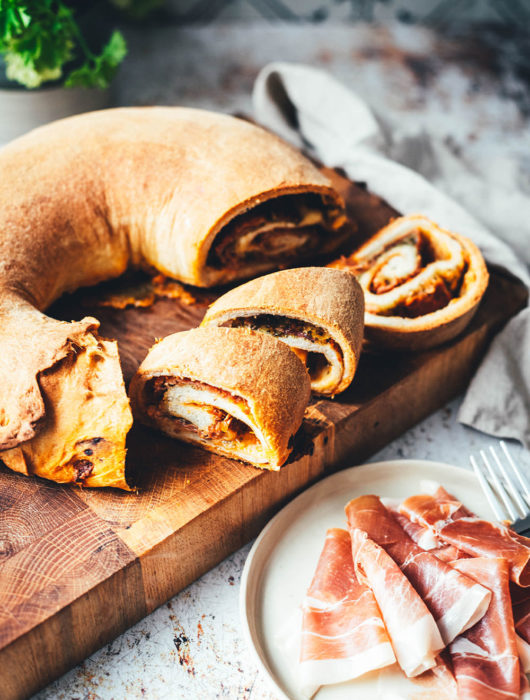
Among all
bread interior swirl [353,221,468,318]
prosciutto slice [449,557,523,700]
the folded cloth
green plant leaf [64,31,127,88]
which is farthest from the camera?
green plant leaf [64,31,127,88]

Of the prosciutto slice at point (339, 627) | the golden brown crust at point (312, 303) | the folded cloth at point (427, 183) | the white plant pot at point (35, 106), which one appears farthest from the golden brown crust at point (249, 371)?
the white plant pot at point (35, 106)

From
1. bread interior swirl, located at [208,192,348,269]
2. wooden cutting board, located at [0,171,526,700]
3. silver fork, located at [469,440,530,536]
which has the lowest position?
silver fork, located at [469,440,530,536]

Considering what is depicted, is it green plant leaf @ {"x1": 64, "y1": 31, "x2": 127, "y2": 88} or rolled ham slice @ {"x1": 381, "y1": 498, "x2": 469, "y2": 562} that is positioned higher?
green plant leaf @ {"x1": 64, "y1": 31, "x2": 127, "y2": 88}

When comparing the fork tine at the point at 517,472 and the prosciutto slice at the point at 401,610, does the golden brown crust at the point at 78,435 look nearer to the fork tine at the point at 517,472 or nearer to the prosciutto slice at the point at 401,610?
the prosciutto slice at the point at 401,610

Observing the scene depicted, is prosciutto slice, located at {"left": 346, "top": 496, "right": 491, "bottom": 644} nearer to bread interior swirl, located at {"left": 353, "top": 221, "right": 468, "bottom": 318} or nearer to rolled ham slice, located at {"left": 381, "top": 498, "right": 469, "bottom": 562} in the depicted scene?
rolled ham slice, located at {"left": 381, "top": 498, "right": 469, "bottom": 562}

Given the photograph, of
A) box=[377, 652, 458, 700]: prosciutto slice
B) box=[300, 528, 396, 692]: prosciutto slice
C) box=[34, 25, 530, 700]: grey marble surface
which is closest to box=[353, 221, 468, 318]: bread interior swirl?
box=[34, 25, 530, 700]: grey marble surface

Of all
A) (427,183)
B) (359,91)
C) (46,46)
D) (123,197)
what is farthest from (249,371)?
(359,91)
